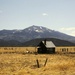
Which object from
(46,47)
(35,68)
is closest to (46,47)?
(46,47)

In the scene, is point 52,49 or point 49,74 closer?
point 49,74

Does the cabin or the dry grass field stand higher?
the cabin

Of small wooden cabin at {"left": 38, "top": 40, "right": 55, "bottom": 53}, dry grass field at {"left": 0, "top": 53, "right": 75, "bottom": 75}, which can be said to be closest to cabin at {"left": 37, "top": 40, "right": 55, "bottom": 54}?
small wooden cabin at {"left": 38, "top": 40, "right": 55, "bottom": 53}

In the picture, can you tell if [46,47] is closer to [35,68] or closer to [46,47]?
[46,47]

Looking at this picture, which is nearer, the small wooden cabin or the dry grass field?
the dry grass field

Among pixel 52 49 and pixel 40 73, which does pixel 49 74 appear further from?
pixel 52 49

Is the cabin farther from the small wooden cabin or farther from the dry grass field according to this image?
the dry grass field

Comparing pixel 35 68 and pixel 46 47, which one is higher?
pixel 46 47

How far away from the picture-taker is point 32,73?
82.6ft

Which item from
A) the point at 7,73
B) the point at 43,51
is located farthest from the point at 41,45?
the point at 7,73

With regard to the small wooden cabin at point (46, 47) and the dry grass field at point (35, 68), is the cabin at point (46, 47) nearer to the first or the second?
the small wooden cabin at point (46, 47)

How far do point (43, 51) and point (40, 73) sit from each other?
181 ft

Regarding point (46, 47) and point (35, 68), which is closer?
point (35, 68)

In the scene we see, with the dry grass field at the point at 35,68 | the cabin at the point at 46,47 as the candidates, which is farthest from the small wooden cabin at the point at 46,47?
the dry grass field at the point at 35,68
